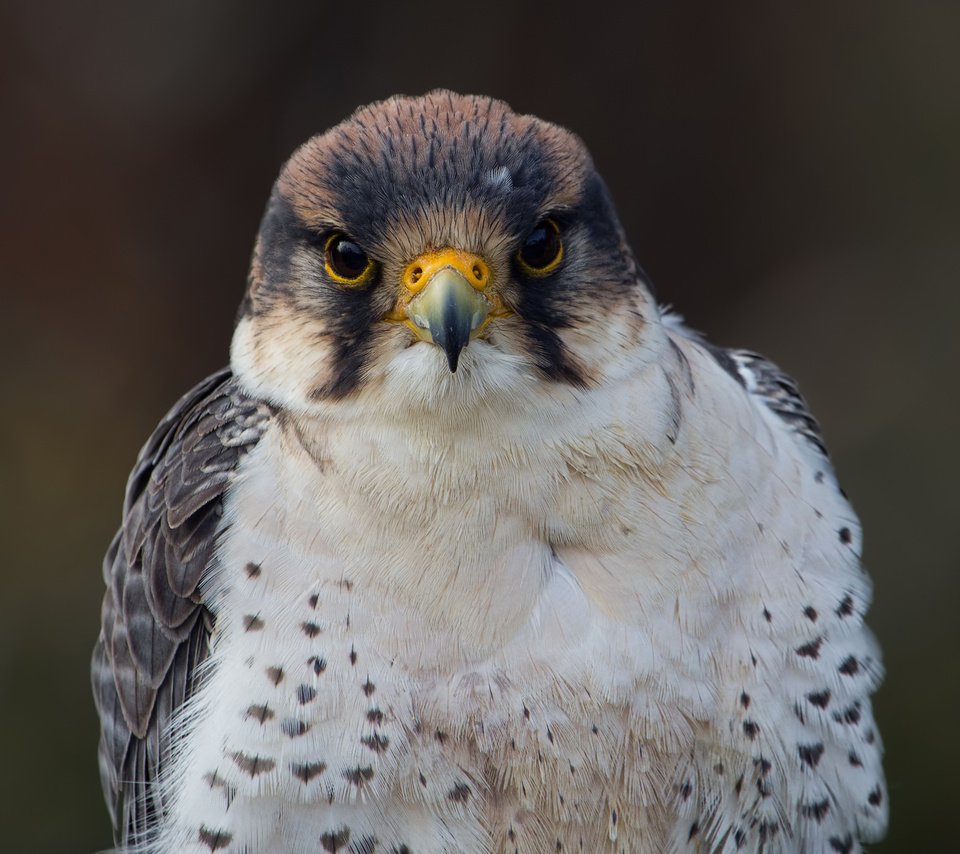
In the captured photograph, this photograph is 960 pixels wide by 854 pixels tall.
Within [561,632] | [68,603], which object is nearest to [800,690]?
[561,632]

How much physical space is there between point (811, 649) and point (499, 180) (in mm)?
1172

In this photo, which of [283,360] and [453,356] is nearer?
[453,356]

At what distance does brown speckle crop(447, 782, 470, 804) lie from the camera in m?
2.56

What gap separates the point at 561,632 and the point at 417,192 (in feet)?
2.95

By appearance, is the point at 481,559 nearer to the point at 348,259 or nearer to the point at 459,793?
the point at 459,793

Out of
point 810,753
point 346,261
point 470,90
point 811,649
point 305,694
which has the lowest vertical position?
point 810,753

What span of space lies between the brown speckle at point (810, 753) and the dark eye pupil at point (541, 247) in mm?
1145

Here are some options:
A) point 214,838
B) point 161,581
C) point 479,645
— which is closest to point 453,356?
point 479,645

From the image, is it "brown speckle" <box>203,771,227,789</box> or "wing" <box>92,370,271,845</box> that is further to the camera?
"wing" <box>92,370,271,845</box>

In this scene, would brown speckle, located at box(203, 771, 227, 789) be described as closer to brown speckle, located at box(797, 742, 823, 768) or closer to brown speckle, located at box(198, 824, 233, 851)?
brown speckle, located at box(198, 824, 233, 851)

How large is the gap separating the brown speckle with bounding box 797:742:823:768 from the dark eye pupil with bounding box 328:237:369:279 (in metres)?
1.34

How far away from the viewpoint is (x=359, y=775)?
2.52 m

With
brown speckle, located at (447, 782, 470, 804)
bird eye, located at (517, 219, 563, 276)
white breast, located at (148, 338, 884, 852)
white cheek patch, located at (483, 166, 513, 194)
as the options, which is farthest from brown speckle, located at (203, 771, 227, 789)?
white cheek patch, located at (483, 166, 513, 194)

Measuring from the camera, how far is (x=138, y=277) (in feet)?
20.4
